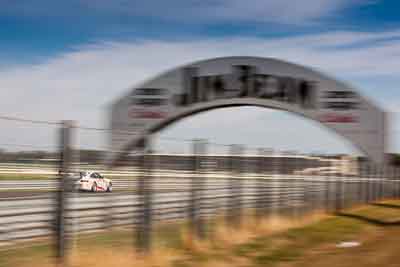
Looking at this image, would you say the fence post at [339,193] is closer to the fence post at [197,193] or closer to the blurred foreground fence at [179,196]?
the blurred foreground fence at [179,196]

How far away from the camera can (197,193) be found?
42.9 ft

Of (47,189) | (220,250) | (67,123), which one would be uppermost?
(67,123)

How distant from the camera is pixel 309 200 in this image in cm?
2066

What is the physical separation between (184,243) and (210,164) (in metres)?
2.10

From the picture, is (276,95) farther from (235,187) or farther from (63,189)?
(63,189)

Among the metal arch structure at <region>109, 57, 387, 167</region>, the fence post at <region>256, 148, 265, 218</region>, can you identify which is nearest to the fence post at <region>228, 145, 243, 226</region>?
the fence post at <region>256, 148, 265, 218</region>

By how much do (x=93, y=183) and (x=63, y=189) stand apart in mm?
856

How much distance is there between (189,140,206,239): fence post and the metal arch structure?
26.7m

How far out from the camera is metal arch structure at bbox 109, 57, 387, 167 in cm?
4012

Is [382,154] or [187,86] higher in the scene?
[187,86]

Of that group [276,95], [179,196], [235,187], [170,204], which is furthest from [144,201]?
[276,95]

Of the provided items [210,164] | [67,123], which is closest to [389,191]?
[210,164]

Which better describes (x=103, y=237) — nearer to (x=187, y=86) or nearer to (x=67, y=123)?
(x=67, y=123)

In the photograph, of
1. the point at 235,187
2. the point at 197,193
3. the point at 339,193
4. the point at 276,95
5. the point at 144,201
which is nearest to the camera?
the point at 144,201
